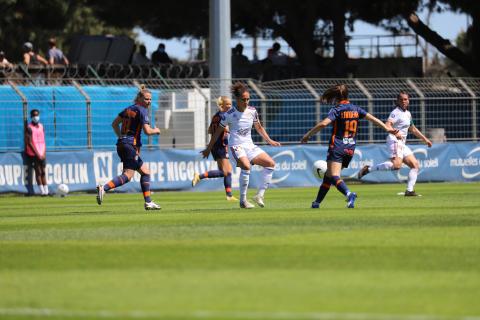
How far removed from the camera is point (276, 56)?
1711 inches

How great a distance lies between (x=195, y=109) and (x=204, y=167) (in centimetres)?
189

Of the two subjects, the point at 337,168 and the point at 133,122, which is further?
the point at 133,122

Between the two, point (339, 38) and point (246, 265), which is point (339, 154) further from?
point (339, 38)

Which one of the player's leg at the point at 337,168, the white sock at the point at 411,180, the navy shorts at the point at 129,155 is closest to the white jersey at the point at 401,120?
the white sock at the point at 411,180

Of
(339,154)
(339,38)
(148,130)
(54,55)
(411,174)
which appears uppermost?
(339,38)

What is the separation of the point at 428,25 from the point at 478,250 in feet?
119

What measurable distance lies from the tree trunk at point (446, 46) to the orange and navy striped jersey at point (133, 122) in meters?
26.2

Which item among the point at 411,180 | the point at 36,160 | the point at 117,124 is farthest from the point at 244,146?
the point at 36,160

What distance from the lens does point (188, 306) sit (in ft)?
28.4

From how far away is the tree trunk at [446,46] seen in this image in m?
44.8

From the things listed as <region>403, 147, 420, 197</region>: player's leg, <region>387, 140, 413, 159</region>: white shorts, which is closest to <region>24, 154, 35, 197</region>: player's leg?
<region>387, 140, 413, 159</region>: white shorts

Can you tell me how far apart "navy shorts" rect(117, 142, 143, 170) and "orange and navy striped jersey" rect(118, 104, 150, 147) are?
0.08 m

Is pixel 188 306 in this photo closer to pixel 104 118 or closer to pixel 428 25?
pixel 104 118

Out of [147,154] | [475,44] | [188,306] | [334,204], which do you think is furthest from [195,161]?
[188,306]
